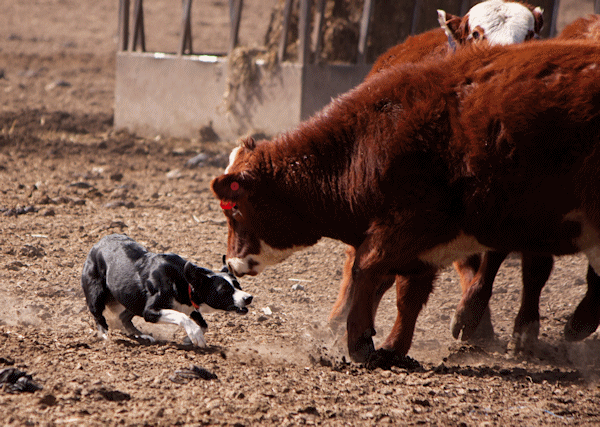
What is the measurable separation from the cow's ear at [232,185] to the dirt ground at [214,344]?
90 cm

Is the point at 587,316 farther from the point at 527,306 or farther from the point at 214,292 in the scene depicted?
the point at 214,292

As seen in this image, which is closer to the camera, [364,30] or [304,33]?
[304,33]

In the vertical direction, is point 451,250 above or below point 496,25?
below

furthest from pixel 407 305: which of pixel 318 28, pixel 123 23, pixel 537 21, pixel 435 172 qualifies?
pixel 123 23

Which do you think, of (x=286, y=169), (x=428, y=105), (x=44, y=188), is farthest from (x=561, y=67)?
(x=44, y=188)

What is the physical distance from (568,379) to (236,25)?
8.31 m

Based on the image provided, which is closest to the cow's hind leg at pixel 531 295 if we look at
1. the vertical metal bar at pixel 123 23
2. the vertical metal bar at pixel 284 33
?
the vertical metal bar at pixel 284 33

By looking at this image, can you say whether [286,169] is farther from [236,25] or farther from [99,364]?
[236,25]

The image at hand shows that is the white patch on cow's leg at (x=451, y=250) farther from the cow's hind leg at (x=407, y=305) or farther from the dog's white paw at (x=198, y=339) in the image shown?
the dog's white paw at (x=198, y=339)

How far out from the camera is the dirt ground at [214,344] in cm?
332

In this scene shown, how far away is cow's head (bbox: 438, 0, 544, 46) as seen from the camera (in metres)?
5.09

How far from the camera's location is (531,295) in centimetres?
483

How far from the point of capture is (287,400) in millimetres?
3408

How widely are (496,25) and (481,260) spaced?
167cm
